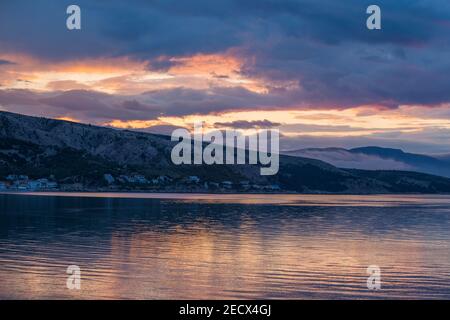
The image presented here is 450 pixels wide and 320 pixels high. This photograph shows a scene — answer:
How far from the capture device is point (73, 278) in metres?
47.0

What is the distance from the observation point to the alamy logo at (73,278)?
43.8 m

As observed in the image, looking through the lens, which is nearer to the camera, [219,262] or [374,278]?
[374,278]

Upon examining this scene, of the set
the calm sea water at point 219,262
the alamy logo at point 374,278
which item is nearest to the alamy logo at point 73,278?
the calm sea water at point 219,262

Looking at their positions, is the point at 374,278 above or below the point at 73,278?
below

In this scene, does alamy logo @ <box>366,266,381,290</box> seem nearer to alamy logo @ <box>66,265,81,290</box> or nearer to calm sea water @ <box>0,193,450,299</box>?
calm sea water @ <box>0,193,450,299</box>

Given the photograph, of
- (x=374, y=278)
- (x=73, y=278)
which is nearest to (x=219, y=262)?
(x=374, y=278)

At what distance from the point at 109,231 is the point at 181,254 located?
30.3 m

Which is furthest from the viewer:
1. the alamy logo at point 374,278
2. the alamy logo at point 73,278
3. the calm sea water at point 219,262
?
the alamy logo at point 374,278

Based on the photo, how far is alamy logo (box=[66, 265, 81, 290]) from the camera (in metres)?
43.8

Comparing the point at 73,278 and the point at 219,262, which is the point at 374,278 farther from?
the point at 73,278

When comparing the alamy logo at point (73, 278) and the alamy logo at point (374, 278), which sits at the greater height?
the alamy logo at point (73, 278)

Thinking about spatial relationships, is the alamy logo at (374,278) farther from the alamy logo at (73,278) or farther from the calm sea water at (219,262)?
the alamy logo at (73,278)
